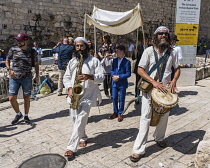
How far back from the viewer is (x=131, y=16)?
6598mm

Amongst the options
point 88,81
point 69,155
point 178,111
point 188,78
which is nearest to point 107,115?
point 178,111

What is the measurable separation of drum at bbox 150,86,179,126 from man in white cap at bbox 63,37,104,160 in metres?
0.89

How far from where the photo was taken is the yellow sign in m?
7.34

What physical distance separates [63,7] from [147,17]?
1093 centimetres

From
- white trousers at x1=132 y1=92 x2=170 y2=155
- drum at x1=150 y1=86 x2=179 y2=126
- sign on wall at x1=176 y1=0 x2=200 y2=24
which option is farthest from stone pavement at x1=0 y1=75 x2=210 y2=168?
sign on wall at x1=176 y1=0 x2=200 y2=24

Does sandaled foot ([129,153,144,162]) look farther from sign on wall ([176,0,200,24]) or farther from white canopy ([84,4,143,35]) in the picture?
sign on wall ([176,0,200,24])

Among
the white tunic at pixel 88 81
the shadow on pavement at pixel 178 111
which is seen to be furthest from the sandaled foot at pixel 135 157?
the shadow on pavement at pixel 178 111

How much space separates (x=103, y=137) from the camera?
387cm

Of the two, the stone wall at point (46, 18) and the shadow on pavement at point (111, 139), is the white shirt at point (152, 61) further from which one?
the stone wall at point (46, 18)

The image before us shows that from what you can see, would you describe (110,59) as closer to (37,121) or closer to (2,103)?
(37,121)

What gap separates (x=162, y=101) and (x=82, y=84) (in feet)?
4.12

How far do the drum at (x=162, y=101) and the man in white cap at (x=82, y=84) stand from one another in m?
0.89

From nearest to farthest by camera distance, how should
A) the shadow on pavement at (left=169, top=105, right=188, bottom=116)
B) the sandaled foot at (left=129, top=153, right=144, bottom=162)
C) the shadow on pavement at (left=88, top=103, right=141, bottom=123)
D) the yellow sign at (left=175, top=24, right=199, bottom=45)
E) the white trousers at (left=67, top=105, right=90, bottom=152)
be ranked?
1. the sandaled foot at (left=129, top=153, right=144, bottom=162)
2. the white trousers at (left=67, top=105, right=90, bottom=152)
3. the shadow on pavement at (left=88, top=103, right=141, bottom=123)
4. the shadow on pavement at (left=169, top=105, right=188, bottom=116)
5. the yellow sign at (left=175, top=24, right=199, bottom=45)

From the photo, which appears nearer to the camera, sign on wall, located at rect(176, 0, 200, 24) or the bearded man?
the bearded man
